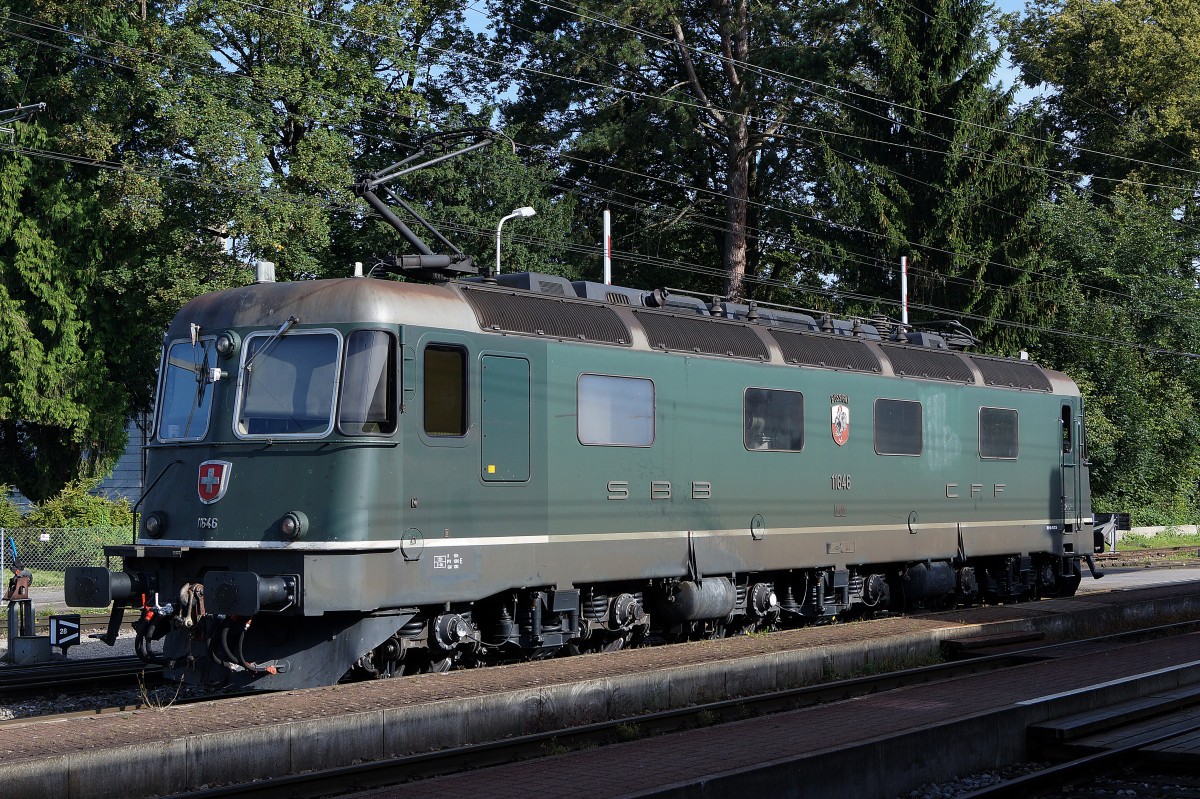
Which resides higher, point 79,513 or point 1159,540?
point 79,513

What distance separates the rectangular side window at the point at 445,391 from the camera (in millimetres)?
12523

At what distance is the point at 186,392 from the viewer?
12.9m

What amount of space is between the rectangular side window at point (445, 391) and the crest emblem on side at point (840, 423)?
262 inches

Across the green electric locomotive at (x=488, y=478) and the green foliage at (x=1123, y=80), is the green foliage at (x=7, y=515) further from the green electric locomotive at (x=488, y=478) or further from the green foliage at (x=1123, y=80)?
the green foliage at (x=1123, y=80)

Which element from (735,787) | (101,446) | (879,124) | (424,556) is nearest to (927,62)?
(879,124)

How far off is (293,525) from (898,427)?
1036cm

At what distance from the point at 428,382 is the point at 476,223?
26.0 meters

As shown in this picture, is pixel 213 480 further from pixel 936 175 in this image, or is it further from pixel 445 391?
pixel 936 175

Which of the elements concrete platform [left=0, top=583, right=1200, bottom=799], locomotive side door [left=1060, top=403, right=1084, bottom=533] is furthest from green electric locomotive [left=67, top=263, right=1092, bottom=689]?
locomotive side door [left=1060, top=403, right=1084, bottom=533]

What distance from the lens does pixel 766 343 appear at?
671 inches

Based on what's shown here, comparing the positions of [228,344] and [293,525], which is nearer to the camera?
[293,525]

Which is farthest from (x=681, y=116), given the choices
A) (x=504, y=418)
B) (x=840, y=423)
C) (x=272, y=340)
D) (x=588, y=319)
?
(x=272, y=340)

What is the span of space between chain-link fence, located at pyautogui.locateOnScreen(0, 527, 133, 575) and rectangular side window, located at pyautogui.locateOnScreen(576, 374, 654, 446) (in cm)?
1710

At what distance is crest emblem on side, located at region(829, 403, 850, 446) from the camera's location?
58.3 ft
